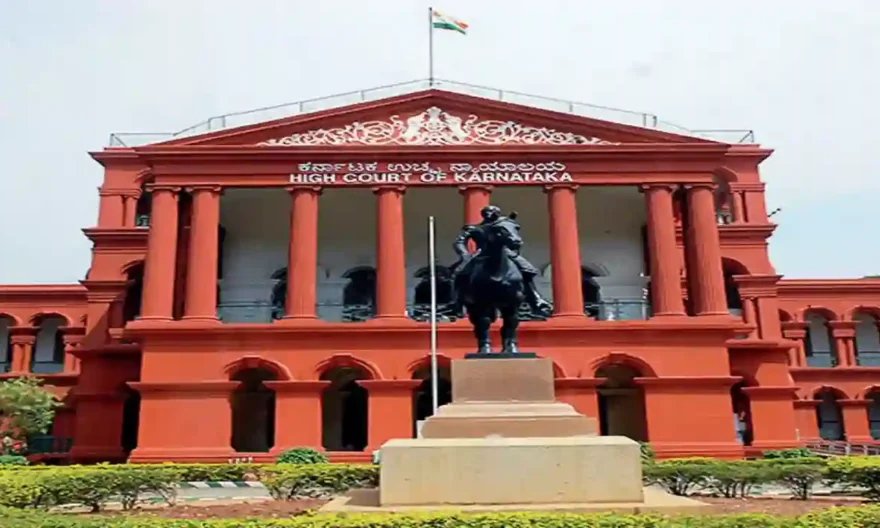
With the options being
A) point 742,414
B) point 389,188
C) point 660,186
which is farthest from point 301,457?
point 742,414

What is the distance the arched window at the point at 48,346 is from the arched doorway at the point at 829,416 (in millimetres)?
31561

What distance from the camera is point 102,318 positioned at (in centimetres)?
2892

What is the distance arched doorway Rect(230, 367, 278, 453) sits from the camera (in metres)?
27.4

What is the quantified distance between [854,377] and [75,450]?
29658mm

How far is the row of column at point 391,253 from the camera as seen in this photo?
949 inches

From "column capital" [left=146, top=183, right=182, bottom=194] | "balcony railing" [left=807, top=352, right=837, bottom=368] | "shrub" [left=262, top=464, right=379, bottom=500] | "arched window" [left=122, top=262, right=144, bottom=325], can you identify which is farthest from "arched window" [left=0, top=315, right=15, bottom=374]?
"balcony railing" [left=807, top=352, right=837, bottom=368]

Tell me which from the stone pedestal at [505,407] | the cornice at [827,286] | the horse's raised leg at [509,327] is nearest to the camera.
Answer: the stone pedestal at [505,407]

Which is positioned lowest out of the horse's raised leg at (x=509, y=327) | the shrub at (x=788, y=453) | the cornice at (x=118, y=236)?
the shrub at (x=788, y=453)

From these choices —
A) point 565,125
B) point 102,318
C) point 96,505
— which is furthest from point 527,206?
point 96,505

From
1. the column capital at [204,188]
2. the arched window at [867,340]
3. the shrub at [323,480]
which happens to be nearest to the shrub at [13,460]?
the column capital at [204,188]

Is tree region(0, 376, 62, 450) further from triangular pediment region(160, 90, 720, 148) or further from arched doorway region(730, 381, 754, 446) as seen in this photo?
arched doorway region(730, 381, 754, 446)

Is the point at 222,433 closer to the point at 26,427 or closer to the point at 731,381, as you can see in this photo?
the point at 26,427

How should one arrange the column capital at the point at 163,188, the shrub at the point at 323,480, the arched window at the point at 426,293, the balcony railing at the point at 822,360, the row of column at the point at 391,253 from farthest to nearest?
the balcony railing at the point at 822,360 < the arched window at the point at 426,293 < the column capital at the point at 163,188 < the row of column at the point at 391,253 < the shrub at the point at 323,480

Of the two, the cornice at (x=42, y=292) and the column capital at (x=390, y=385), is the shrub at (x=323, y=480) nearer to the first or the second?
the column capital at (x=390, y=385)
